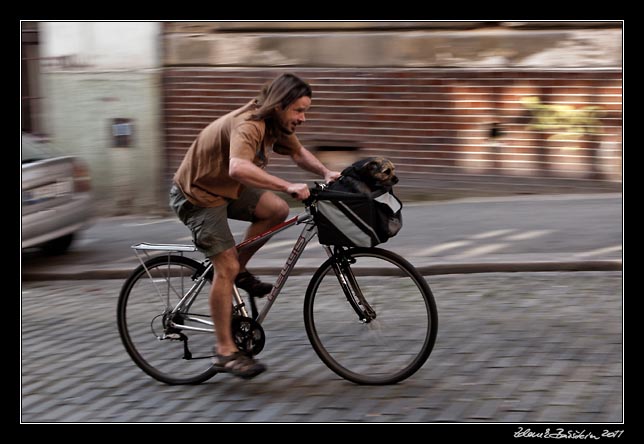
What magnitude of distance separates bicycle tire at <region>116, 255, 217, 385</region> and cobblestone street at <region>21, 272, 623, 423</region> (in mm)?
90

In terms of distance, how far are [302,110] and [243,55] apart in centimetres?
790

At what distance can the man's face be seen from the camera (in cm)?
491

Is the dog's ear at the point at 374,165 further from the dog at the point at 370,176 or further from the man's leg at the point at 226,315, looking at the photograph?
the man's leg at the point at 226,315

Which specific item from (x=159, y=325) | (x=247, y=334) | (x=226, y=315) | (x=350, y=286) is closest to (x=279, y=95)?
(x=350, y=286)

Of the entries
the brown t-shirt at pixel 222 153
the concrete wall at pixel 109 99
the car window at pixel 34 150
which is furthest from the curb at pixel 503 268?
the concrete wall at pixel 109 99

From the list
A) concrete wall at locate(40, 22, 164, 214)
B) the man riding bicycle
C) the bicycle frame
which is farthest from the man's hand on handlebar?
concrete wall at locate(40, 22, 164, 214)

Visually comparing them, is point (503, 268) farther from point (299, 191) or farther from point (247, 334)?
point (299, 191)

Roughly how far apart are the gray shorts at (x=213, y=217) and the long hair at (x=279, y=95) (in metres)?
0.53

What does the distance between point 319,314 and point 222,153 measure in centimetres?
93

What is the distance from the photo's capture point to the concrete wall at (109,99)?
12555 mm

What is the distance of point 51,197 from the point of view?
9.07 m

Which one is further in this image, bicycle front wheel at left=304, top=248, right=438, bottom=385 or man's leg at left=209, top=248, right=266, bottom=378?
man's leg at left=209, top=248, right=266, bottom=378

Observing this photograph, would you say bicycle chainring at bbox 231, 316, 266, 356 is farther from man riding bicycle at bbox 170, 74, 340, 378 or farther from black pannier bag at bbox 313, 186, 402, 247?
black pannier bag at bbox 313, 186, 402, 247

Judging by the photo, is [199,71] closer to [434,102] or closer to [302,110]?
[434,102]
